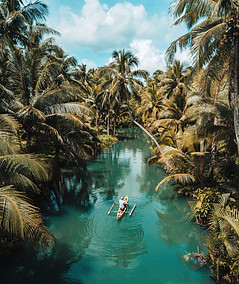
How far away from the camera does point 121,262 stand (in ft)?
21.1

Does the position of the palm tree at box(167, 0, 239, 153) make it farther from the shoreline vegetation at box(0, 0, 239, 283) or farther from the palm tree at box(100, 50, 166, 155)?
the palm tree at box(100, 50, 166, 155)

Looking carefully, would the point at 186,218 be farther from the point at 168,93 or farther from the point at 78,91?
the point at 168,93

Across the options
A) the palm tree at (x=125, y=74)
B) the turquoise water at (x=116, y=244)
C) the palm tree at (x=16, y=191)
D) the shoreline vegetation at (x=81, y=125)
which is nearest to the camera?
the palm tree at (x=16, y=191)

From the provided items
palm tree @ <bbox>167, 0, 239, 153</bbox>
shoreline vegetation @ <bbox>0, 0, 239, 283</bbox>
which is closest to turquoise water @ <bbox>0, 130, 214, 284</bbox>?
shoreline vegetation @ <bbox>0, 0, 239, 283</bbox>

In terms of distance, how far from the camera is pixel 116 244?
23.8 feet

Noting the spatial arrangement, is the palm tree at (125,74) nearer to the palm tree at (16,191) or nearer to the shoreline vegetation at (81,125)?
the shoreline vegetation at (81,125)

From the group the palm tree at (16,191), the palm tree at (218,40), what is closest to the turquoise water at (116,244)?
the palm tree at (16,191)

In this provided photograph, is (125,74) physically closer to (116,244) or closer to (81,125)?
(81,125)

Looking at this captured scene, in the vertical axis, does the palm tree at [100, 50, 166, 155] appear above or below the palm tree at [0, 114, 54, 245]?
above

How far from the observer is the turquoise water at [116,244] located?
5.85 m

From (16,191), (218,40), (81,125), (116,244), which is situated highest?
(218,40)

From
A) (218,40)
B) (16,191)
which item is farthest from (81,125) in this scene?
(218,40)

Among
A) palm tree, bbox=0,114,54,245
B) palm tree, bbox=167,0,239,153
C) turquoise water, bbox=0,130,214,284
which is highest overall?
palm tree, bbox=167,0,239,153

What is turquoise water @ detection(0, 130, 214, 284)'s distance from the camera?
5848 mm
